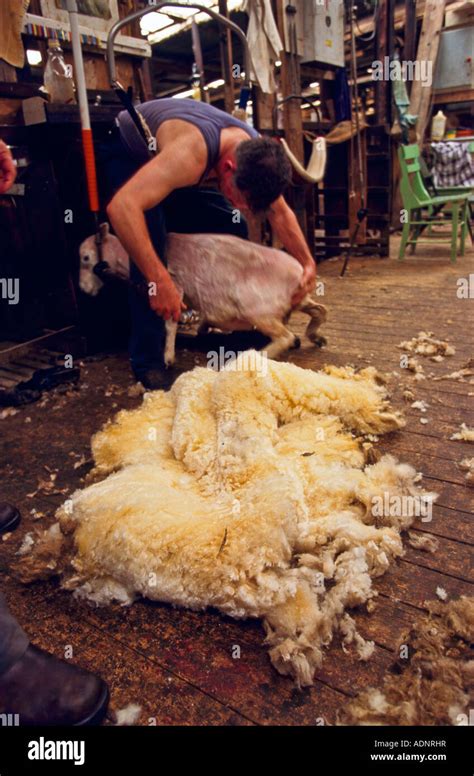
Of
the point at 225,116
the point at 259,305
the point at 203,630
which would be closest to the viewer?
the point at 203,630

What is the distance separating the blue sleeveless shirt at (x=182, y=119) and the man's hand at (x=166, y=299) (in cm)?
61

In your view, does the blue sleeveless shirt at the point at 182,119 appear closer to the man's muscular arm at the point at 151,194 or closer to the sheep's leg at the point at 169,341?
the man's muscular arm at the point at 151,194

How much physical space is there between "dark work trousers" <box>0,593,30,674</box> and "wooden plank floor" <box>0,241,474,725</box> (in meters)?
0.19

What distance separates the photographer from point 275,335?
129 inches

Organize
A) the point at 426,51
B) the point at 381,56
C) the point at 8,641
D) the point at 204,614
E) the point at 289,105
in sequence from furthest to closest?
the point at 426,51
the point at 381,56
the point at 289,105
the point at 204,614
the point at 8,641

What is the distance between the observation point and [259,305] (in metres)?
3.20

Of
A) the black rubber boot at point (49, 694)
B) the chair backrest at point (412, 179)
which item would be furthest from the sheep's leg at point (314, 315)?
the chair backrest at point (412, 179)

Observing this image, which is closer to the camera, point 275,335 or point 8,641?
point 8,641

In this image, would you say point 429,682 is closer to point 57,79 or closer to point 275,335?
point 275,335

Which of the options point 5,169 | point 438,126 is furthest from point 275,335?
point 438,126

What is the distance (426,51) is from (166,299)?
9.05m

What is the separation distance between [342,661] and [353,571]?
26cm

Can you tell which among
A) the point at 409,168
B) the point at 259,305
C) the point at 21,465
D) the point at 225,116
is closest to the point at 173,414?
the point at 21,465
